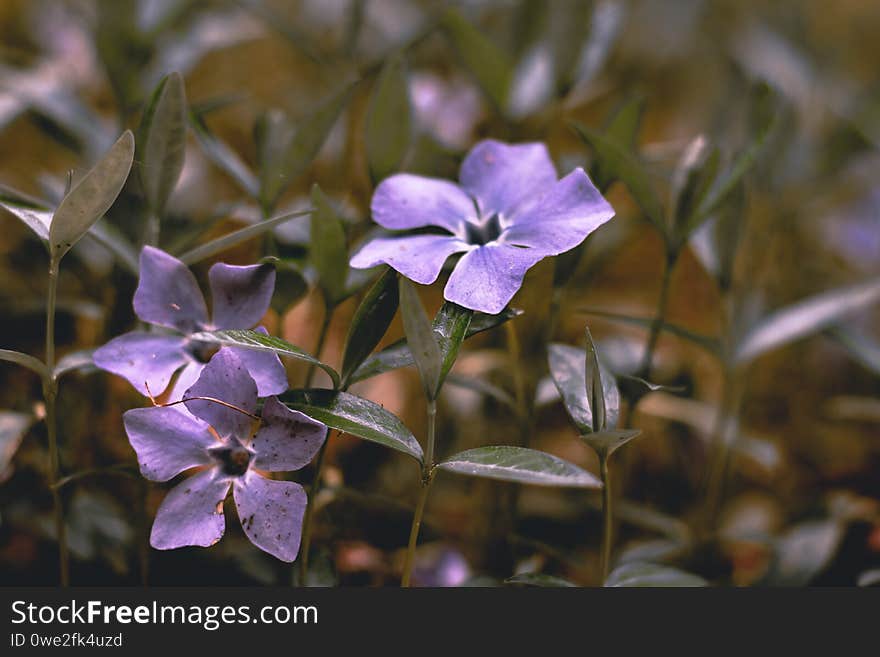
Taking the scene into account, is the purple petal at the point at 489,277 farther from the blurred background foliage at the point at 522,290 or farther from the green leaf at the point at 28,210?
the green leaf at the point at 28,210

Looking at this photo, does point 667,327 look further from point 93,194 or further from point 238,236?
point 93,194

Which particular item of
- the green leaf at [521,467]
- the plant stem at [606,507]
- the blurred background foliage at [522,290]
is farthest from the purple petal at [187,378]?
the plant stem at [606,507]

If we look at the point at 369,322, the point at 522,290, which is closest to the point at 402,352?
the point at 369,322

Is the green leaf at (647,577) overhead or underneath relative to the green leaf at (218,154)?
underneath

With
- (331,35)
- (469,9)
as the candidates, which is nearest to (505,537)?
(469,9)

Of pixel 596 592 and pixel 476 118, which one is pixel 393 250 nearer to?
pixel 596 592

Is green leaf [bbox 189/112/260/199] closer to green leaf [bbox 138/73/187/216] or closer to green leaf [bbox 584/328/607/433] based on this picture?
green leaf [bbox 138/73/187/216]

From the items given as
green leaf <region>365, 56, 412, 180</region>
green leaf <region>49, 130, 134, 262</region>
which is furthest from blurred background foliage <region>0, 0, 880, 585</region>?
green leaf <region>49, 130, 134, 262</region>
